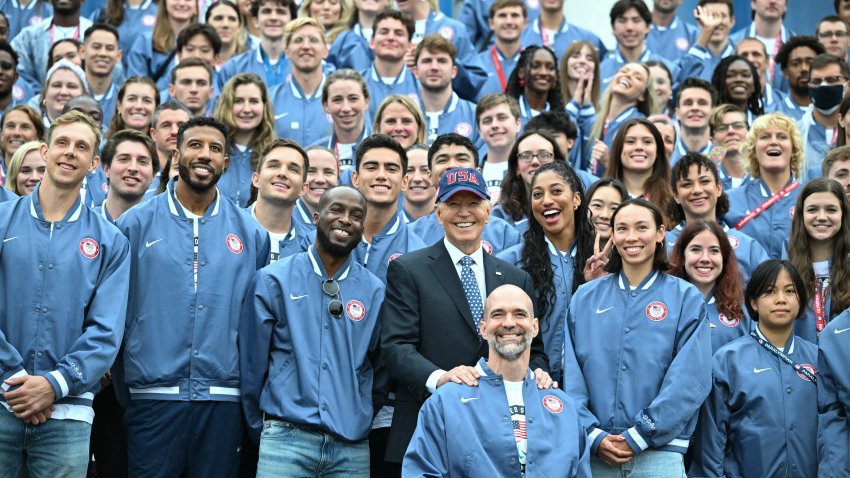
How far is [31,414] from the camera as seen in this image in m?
6.62

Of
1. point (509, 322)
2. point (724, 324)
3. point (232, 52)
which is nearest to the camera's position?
point (509, 322)

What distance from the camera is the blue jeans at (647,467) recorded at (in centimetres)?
680

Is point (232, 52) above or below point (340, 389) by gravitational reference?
above

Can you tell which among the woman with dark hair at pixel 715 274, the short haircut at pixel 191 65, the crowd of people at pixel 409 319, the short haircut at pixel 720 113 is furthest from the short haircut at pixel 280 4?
the woman with dark hair at pixel 715 274

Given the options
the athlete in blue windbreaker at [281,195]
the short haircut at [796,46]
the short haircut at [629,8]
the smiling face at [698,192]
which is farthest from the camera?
the short haircut at [629,8]

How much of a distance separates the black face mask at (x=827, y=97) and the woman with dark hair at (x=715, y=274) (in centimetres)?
393

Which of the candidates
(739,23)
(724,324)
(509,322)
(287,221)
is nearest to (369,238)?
(287,221)

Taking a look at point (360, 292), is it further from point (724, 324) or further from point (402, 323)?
point (724, 324)

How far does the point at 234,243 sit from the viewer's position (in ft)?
24.2

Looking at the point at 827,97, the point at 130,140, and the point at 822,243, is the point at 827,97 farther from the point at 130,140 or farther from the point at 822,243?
the point at 130,140

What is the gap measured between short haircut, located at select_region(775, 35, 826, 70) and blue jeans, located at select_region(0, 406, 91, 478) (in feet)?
29.2

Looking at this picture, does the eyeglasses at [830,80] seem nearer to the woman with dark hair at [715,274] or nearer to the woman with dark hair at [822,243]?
the woman with dark hair at [822,243]

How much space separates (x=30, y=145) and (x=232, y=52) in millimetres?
4735

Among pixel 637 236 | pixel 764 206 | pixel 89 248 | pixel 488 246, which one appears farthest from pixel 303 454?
pixel 764 206
